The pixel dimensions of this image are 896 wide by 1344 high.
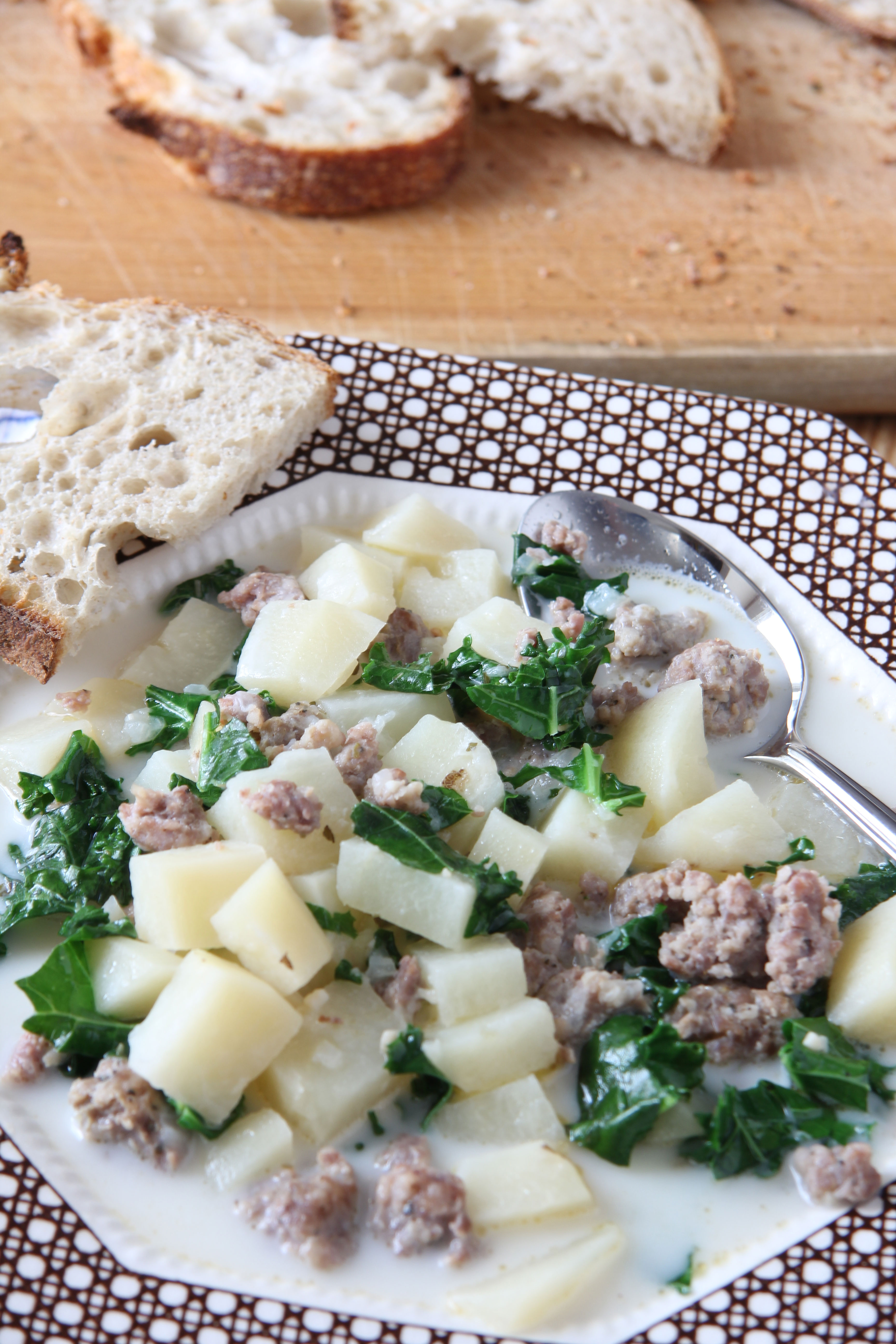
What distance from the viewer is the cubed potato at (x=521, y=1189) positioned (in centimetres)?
287

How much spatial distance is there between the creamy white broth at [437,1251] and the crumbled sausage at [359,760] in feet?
3.04

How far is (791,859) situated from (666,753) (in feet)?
1.60

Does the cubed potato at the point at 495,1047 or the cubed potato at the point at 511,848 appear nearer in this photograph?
the cubed potato at the point at 495,1047

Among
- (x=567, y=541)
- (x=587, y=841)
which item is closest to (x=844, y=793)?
(x=587, y=841)

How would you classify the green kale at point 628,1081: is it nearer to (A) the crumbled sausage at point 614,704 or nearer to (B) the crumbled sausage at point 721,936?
(B) the crumbled sausage at point 721,936

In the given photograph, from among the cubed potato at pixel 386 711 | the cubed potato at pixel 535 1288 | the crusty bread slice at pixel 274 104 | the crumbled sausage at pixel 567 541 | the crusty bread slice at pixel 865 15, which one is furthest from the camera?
the crusty bread slice at pixel 865 15

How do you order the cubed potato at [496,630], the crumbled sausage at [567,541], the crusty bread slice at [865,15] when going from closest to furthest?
the cubed potato at [496,630]
the crumbled sausage at [567,541]
the crusty bread slice at [865,15]

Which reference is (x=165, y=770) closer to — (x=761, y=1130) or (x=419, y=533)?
(x=419, y=533)

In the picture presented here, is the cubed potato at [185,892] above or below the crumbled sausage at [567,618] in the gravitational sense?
below

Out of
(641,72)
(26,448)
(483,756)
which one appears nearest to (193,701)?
(483,756)

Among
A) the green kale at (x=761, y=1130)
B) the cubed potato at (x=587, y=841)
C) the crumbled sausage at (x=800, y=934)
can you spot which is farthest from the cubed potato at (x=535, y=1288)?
the cubed potato at (x=587, y=841)

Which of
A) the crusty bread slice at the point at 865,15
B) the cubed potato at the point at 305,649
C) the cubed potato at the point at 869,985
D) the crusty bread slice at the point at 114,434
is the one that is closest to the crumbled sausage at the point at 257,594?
the cubed potato at the point at 305,649

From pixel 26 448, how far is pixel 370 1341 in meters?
3.16

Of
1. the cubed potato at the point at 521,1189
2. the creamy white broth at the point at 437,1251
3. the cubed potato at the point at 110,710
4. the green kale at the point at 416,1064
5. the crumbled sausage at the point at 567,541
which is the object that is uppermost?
the crumbled sausage at the point at 567,541
